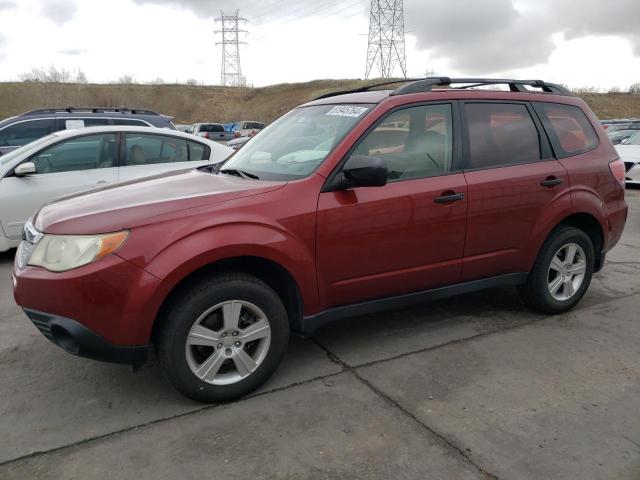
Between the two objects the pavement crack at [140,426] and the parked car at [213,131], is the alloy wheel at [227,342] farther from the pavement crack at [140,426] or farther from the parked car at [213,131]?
the parked car at [213,131]

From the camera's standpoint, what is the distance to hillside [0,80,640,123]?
2544 inches

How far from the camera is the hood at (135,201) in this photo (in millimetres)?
2918

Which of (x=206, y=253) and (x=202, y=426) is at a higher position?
(x=206, y=253)

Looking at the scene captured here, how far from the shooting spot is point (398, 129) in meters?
3.74

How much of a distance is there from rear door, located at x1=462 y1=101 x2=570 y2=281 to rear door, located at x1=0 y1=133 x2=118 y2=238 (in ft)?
13.9

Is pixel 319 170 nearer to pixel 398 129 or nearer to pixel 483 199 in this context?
pixel 398 129

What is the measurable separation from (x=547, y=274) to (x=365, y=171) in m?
2.06

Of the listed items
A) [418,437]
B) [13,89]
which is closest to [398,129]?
[418,437]

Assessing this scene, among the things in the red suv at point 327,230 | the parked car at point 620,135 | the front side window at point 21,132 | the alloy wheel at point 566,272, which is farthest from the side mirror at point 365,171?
the parked car at point 620,135

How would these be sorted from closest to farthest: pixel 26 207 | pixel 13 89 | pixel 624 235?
pixel 26 207
pixel 624 235
pixel 13 89

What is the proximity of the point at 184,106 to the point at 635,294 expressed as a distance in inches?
2749

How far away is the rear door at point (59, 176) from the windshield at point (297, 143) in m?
2.88

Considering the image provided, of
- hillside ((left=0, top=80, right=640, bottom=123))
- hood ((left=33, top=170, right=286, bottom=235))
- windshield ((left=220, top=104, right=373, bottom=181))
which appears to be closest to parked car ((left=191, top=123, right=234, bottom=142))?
windshield ((left=220, top=104, right=373, bottom=181))

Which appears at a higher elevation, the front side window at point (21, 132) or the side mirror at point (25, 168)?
the front side window at point (21, 132)
